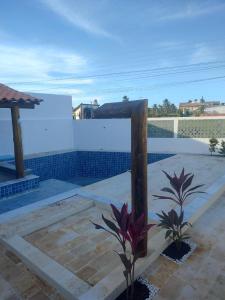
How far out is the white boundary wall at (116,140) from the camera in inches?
527

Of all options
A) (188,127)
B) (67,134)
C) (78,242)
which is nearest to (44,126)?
(67,134)

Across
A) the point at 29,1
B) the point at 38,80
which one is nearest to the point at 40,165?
the point at 29,1

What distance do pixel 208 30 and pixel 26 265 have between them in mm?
15412

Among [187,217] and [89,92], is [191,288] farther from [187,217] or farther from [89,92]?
[89,92]

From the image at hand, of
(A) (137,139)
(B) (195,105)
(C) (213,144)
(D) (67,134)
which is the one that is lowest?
(C) (213,144)

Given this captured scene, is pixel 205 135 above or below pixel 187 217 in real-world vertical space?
above

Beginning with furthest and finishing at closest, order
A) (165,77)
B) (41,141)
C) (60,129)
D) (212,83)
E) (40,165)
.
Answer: (165,77) < (212,83) < (60,129) < (41,141) < (40,165)

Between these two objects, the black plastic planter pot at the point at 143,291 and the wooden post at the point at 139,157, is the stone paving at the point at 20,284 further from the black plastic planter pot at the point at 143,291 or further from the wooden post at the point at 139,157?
the wooden post at the point at 139,157

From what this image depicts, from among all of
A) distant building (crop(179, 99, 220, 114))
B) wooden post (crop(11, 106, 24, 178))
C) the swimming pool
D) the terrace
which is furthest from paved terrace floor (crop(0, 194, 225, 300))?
distant building (crop(179, 99, 220, 114))

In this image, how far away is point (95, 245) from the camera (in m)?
4.14

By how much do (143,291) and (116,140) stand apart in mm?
11865

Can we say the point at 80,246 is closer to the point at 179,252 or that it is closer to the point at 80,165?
the point at 179,252

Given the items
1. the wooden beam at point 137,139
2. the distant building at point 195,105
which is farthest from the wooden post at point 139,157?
the distant building at point 195,105

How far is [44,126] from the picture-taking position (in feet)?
45.9
